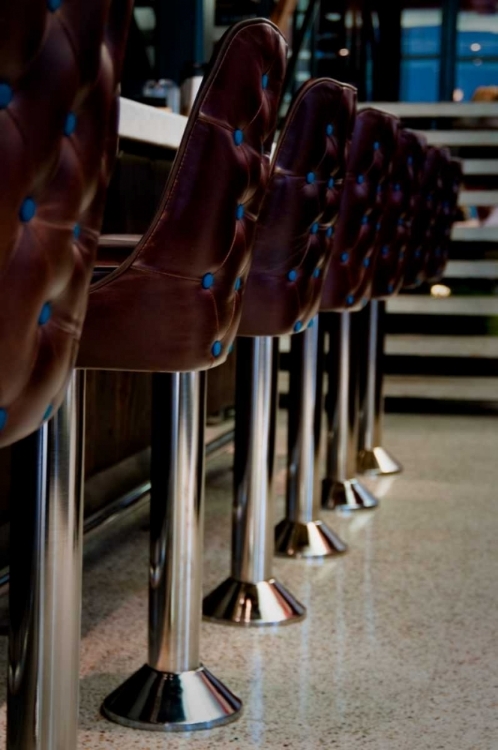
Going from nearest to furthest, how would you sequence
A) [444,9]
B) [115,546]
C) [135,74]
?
1. [115,546]
2. [135,74]
3. [444,9]

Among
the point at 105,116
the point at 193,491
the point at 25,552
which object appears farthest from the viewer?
the point at 193,491

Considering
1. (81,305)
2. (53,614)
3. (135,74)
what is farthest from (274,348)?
(135,74)

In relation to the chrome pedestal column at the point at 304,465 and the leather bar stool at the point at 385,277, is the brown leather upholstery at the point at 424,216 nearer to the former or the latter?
the leather bar stool at the point at 385,277

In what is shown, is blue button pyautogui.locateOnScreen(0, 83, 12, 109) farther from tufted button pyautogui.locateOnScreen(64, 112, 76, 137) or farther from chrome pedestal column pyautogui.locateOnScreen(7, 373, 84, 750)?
chrome pedestal column pyautogui.locateOnScreen(7, 373, 84, 750)

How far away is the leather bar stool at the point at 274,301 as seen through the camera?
7.32 ft

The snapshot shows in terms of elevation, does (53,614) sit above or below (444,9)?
below

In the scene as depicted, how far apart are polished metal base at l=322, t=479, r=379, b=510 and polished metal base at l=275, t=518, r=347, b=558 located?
52 cm

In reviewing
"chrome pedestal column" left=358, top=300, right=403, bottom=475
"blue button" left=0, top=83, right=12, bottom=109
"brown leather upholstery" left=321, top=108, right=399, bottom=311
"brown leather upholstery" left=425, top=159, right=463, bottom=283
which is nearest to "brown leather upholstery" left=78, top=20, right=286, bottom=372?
"blue button" left=0, top=83, right=12, bottom=109

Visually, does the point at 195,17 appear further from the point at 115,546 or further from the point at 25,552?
the point at 25,552

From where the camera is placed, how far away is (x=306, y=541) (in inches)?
122

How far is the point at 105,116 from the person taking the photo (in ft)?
3.37

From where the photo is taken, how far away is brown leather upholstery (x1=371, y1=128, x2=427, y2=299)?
3473 millimetres

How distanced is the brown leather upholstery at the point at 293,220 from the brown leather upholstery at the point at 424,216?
1720 mm

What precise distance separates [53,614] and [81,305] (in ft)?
1.83
